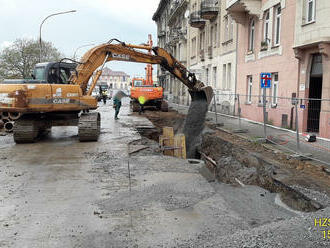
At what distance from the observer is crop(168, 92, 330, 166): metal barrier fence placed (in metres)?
9.07

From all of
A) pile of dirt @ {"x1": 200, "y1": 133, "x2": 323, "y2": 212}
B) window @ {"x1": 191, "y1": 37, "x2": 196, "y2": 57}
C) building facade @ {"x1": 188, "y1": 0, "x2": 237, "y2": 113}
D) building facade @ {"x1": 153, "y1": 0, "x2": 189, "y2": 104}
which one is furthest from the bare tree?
pile of dirt @ {"x1": 200, "y1": 133, "x2": 323, "y2": 212}

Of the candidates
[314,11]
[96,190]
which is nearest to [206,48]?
[314,11]

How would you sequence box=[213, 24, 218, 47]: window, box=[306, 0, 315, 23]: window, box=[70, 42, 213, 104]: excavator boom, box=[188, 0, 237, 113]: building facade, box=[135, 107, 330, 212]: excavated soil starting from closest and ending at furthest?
box=[135, 107, 330, 212]: excavated soil, box=[70, 42, 213, 104]: excavator boom, box=[306, 0, 315, 23]: window, box=[188, 0, 237, 113]: building facade, box=[213, 24, 218, 47]: window

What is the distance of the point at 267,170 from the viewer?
7.91 m

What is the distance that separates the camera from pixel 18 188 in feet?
19.3

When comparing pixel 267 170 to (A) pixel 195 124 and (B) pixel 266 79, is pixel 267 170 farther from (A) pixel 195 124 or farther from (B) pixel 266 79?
(A) pixel 195 124

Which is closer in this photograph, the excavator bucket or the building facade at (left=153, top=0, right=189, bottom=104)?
the excavator bucket

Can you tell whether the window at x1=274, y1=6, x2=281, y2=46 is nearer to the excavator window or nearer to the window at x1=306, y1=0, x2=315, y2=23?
the window at x1=306, y1=0, x2=315, y2=23

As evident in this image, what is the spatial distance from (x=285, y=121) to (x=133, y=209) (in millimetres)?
7940

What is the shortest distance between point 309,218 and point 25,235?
11.8ft

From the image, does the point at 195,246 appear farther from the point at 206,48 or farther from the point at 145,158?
the point at 206,48

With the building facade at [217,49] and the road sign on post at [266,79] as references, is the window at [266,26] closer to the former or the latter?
the building facade at [217,49]

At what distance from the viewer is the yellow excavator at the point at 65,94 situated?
31.2 ft

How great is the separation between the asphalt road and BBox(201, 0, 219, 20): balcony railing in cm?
1926
